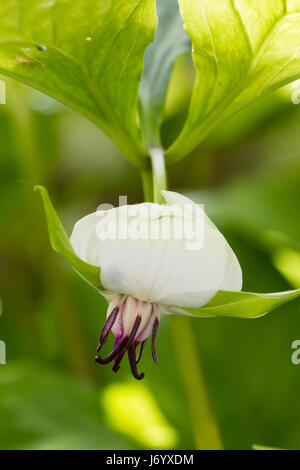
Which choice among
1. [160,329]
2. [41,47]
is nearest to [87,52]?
[41,47]

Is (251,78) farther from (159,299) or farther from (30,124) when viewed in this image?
(30,124)

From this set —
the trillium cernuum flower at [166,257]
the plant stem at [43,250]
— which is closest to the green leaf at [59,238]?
the trillium cernuum flower at [166,257]

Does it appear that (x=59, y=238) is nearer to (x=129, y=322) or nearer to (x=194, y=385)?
(x=129, y=322)

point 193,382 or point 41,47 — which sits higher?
point 41,47

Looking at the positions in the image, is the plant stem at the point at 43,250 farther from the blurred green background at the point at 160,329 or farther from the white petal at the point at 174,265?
the white petal at the point at 174,265

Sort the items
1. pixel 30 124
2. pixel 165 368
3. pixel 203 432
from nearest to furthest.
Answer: pixel 203 432 → pixel 165 368 → pixel 30 124
